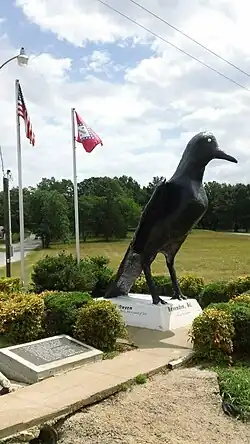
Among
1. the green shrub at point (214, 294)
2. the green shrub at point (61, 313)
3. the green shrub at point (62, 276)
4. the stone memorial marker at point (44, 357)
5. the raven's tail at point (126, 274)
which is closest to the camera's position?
the stone memorial marker at point (44, 357)

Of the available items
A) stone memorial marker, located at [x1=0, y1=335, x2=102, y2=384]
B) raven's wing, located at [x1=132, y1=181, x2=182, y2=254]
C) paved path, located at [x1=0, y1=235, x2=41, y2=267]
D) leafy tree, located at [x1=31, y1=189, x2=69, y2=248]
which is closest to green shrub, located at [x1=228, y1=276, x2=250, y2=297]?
raven's wing, located at [x1=132, y1=181, x2=182, y2=254]

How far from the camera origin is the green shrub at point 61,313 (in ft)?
28.2

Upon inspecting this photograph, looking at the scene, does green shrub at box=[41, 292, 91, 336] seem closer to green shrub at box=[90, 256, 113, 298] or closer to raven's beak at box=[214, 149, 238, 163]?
raven's beak at box=[214, 149, 238, 163]

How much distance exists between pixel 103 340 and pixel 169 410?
267 cm

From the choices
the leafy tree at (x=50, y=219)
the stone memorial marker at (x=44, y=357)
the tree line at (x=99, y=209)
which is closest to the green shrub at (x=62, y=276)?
the stone memorial marker at (x=44, y=357)

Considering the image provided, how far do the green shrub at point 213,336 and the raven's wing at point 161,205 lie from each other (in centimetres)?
251

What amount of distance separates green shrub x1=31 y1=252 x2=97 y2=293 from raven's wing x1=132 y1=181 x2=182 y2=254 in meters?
4.21

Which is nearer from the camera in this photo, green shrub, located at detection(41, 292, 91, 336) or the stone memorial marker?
the stone memorial marker

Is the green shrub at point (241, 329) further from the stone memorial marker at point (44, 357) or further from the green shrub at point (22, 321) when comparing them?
the green shrub at point (22, 321)

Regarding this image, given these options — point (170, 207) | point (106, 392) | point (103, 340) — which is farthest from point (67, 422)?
point (170, 207)

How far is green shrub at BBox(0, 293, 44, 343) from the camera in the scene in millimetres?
8422

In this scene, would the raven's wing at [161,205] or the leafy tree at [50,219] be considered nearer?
the raven's wing at [161,205]

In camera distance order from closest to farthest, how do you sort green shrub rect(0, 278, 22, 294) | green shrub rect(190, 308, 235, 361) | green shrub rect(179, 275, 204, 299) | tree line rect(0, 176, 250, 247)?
1. green shrub rect(190, 308, 235, 361)
2. green shrub rect(0, 278, 22, 294)
3. green shrub rect(179, 275, 204, 299)
4. tree line rect(0, 176, 250, 247)

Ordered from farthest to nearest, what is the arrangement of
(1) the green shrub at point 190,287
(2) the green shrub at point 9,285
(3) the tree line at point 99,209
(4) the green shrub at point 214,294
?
(3) the tree line at point 99,209, (1) the green shrub at point 190,287, (2) the green shrub at point 9,285, (4) the green shrub at point 214,294
